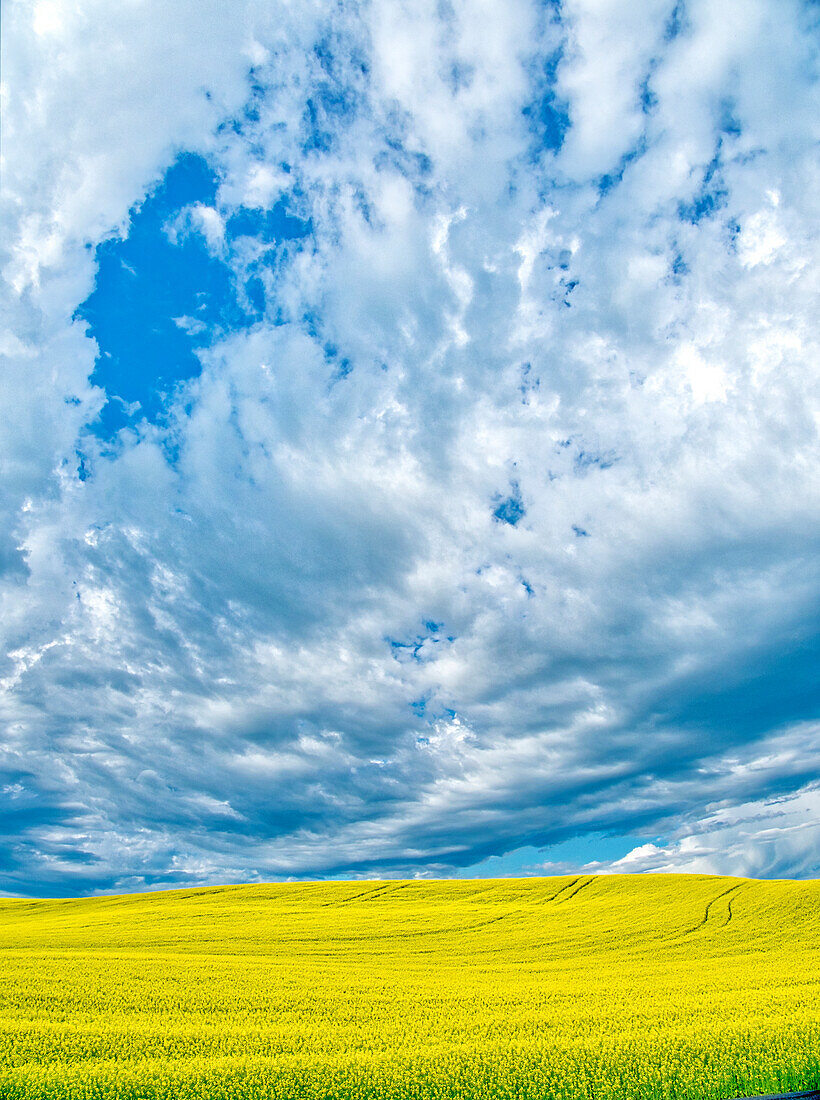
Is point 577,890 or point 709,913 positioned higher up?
point 577,890

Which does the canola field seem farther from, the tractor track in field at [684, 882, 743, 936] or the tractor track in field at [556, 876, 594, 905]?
the tractor track in field at [556, 876, 594, 905]

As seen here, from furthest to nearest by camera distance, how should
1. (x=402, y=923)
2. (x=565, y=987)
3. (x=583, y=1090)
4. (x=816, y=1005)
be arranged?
(x=402, y=923) < (x=565, y=987) < (x=816, y=1005) < (x=583, y=1090)

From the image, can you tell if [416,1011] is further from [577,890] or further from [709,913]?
[577,890]

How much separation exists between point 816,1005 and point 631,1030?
6.30 m

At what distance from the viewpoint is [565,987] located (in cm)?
1975

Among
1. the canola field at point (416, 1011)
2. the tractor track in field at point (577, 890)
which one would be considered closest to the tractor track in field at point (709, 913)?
the canola field at point (416, 1011)

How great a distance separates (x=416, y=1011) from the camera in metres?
16.3

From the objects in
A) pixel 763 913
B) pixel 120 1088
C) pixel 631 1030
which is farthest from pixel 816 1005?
pixel 763 913

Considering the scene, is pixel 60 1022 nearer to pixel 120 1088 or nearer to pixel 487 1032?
pixel 120 1088

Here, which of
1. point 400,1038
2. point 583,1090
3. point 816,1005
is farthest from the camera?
point 816,1005

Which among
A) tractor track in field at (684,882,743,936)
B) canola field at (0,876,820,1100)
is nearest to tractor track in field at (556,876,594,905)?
tractor track in field at (684,882,743,936)

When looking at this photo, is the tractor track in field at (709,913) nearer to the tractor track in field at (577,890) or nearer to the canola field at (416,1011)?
the canola field at (416,1011)

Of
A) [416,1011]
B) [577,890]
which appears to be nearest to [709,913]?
[577,890]

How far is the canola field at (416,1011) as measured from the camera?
444 inches
